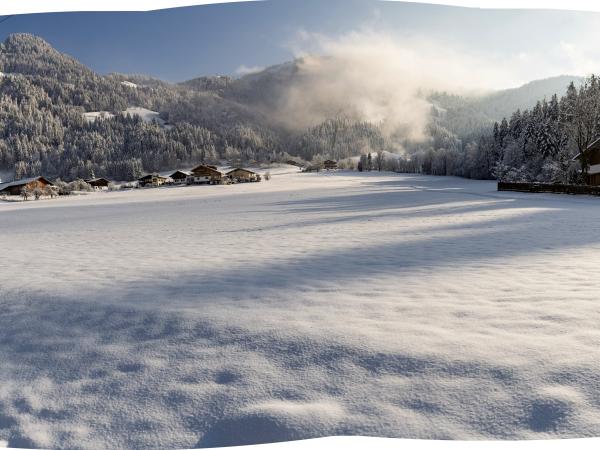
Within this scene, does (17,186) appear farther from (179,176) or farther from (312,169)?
(312,169)

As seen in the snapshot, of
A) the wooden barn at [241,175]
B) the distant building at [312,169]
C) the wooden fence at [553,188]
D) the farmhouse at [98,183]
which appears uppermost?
the distant building at [312,169]

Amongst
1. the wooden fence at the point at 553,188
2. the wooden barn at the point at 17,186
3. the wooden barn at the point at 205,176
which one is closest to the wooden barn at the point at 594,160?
the wooden fence at the point at 553,188

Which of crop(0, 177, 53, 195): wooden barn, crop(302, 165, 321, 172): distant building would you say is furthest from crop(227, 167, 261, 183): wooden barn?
crop(0, 177, 53, 195): wooden barn

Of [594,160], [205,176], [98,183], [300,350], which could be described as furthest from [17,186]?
[594,160]

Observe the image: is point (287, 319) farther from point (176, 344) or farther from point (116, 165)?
point (116, 165)

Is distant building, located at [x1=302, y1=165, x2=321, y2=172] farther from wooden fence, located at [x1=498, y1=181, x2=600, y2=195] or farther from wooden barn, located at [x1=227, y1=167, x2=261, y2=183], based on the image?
wooden fence, located at [x1=498, y1=181, x2=600, y2=195]

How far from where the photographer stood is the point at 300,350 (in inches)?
141

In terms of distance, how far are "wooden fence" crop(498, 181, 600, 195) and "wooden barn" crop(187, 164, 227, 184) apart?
76725 millimetres

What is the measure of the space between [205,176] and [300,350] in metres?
106

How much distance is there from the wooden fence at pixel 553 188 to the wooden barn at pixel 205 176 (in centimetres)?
7672

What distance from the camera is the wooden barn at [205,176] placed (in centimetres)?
10255

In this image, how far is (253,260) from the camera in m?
8.71

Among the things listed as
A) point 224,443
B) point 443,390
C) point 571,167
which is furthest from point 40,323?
point 571,167

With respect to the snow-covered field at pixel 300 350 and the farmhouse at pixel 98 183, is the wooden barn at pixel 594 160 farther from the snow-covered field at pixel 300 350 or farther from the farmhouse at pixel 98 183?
the farmhouse at pixel 98 183
